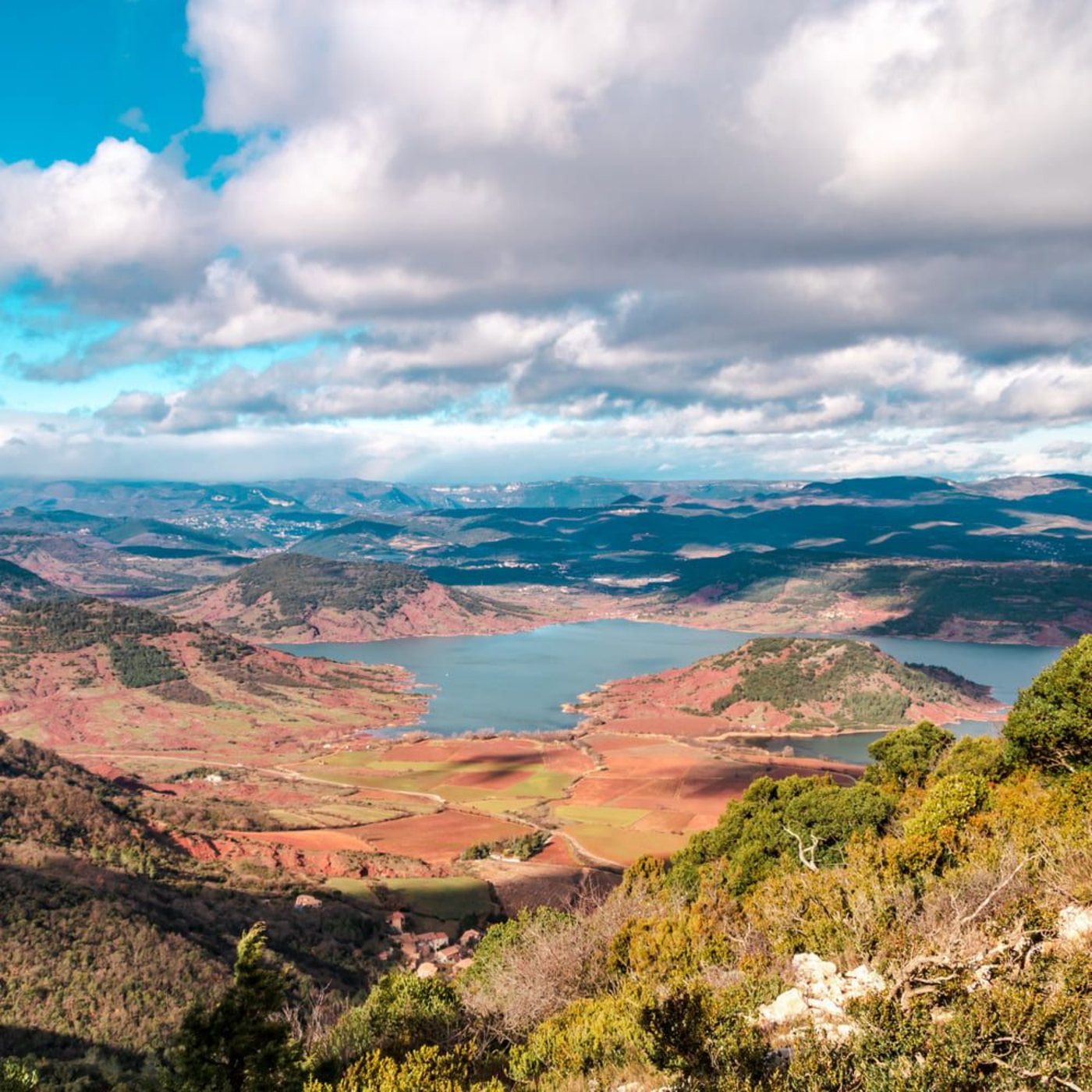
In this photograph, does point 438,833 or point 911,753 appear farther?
point 438,833

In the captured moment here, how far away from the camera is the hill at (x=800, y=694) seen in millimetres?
131875

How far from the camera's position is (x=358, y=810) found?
8269cm

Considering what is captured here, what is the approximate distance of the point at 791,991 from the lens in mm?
16594

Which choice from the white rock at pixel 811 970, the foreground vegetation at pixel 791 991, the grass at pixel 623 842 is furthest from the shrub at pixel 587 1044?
the grass at pixel 623 842

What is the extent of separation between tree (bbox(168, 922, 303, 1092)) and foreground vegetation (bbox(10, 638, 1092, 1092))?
4 centimetres

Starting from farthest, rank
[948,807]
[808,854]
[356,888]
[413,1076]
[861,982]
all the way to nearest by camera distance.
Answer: [356,888] < [808,854] < [948,807] < [861,982] < [413,1076]

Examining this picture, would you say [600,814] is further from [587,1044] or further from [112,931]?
[587,1044]

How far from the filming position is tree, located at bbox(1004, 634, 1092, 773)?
3045 cm

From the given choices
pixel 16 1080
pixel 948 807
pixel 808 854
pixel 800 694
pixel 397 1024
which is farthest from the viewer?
pixel 800 694

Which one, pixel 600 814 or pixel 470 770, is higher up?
pixel 600 814

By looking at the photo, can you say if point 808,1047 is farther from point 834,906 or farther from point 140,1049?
point 140,1049

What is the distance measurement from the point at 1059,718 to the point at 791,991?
2108 cm

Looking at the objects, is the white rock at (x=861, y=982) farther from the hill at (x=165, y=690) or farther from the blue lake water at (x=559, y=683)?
the hill at (x=165, y=690)

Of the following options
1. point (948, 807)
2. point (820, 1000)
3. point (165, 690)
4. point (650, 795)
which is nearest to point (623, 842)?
point (650, 795)
